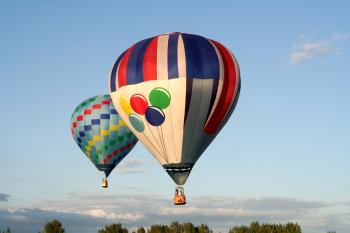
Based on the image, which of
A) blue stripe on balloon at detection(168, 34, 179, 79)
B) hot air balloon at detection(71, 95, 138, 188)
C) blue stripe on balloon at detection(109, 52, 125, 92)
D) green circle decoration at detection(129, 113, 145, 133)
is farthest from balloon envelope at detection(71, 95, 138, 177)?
blue stripe on balloon at detection(168, 34, 179, 79)

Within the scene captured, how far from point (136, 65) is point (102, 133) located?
50.6ft

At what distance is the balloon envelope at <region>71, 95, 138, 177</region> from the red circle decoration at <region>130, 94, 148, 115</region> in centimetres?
1442

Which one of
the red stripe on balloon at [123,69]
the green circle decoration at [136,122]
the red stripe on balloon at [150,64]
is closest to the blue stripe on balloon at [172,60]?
the red stripe on balloon at [150,64]

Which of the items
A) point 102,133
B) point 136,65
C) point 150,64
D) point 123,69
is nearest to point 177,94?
point 150,64

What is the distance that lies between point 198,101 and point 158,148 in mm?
3818

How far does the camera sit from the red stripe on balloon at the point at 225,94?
36.6 metres

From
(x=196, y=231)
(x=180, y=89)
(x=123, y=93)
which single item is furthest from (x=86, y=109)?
(x=196, y=231)

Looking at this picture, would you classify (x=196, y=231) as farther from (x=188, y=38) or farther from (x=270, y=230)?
(x=188, y=38)

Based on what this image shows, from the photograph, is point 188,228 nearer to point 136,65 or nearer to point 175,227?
point 175,227

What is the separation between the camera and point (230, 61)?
37.6 metres

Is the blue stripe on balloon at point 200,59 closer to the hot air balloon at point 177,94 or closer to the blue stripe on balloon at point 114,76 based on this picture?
the hot air balloon at point 177,94

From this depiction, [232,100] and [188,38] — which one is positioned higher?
[188,38]

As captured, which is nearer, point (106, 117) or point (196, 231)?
point (106, 117)

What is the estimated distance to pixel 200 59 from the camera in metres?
35.8
